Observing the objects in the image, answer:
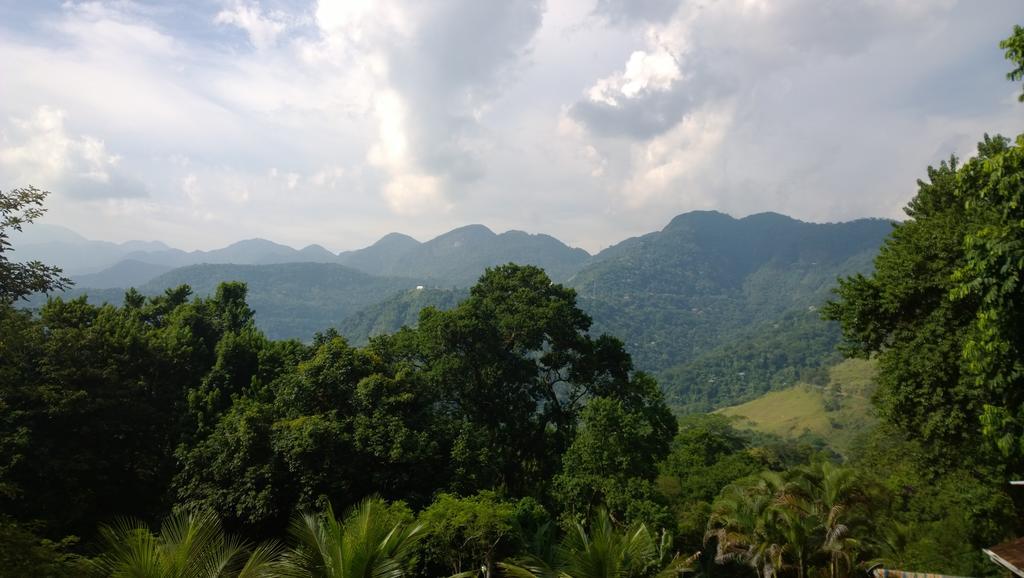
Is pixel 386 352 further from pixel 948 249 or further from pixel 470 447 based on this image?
pixel 948 249

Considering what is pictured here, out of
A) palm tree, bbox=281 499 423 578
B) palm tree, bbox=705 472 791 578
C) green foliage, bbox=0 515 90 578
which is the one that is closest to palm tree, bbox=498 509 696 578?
palm tree, bbox=281 499 423 578

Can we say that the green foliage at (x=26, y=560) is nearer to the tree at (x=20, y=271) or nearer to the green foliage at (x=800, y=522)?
the tree at (x=20, y=271)

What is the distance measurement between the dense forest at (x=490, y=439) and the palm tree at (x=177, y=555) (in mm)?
29

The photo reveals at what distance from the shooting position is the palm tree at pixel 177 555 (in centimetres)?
434

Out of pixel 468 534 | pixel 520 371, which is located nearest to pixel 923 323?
pixel 468 534

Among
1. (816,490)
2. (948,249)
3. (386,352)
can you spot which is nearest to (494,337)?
(386,352)

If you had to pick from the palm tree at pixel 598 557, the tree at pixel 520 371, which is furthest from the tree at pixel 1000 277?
the tree at pixel 520 371

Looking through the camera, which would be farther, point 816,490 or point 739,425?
point 739,425

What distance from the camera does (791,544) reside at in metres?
12.4

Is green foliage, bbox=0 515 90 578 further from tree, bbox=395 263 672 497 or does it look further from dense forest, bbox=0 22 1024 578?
tree, bbox=395 263 672 497

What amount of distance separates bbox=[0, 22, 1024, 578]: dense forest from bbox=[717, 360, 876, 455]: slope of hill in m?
78.6

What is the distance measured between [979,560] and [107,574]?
13.4m

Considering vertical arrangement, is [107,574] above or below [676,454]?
above

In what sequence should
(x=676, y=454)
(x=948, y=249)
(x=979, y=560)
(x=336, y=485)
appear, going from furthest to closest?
(x=676, y=454)
(x=336, y=485)
(x=948, y=249)
(x=979, y=560)
